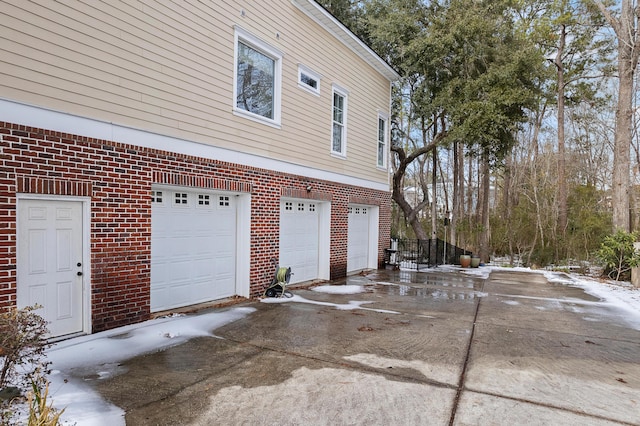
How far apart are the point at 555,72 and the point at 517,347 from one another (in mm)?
18960

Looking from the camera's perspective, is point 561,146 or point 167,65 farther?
point 561,146

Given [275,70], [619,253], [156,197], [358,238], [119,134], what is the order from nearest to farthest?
1. [119,134]
2. [156,197]
3. [275,70]
4. [619,253]
5. [358,238]

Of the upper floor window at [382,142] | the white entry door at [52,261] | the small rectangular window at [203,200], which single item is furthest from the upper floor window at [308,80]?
the white entry door at [52,261]

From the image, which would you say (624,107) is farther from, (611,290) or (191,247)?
(191,247)

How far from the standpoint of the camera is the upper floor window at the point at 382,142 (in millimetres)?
13750

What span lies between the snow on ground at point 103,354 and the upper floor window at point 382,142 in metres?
8.57

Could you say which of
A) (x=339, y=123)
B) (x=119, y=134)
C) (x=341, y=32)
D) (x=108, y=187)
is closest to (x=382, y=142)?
(x=339, y=123)

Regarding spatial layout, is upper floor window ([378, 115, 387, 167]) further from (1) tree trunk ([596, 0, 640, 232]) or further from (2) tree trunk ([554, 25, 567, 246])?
(2) tree trunk ([554, 25, 567, 246])

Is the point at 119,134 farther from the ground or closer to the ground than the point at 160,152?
farther from the ground

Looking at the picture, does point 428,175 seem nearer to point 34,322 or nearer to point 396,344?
point 396,344

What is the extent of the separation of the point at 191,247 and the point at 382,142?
8.84 meters

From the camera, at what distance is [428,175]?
91.5 feet

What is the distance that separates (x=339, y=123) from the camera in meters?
11.1

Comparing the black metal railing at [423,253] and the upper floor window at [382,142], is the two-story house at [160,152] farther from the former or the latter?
the black metal railing at [423,253]
